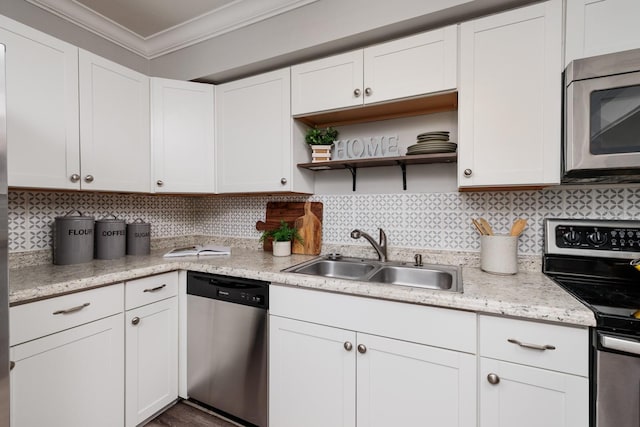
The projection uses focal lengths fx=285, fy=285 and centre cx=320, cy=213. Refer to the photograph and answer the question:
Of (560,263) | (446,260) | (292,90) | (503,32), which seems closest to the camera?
(503,32)

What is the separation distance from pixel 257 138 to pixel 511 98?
1439 millimetres

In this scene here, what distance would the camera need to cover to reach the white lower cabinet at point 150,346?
152cm

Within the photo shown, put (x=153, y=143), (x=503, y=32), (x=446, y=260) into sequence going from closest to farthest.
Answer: (x=503, y=32) < (x=446, y=260) < (x=153, y=143)

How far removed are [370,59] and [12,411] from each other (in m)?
2.24

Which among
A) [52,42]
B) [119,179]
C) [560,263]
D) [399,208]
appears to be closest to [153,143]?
[119,179]

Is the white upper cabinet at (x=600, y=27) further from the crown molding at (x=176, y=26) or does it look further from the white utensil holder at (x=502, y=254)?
the crown molding at (x=176, y=26)

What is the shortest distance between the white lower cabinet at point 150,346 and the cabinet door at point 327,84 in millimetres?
1344

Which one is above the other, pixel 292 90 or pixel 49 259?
pixel 292 90

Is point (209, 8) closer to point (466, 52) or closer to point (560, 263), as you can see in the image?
point (466, 52)

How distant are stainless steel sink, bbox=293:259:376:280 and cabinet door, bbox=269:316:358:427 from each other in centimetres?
43

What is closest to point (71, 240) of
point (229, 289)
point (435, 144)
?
point (229, 289)

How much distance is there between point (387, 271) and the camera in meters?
1.67

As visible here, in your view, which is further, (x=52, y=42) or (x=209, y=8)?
(x=209, y=8)

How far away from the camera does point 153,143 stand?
6.42ft
